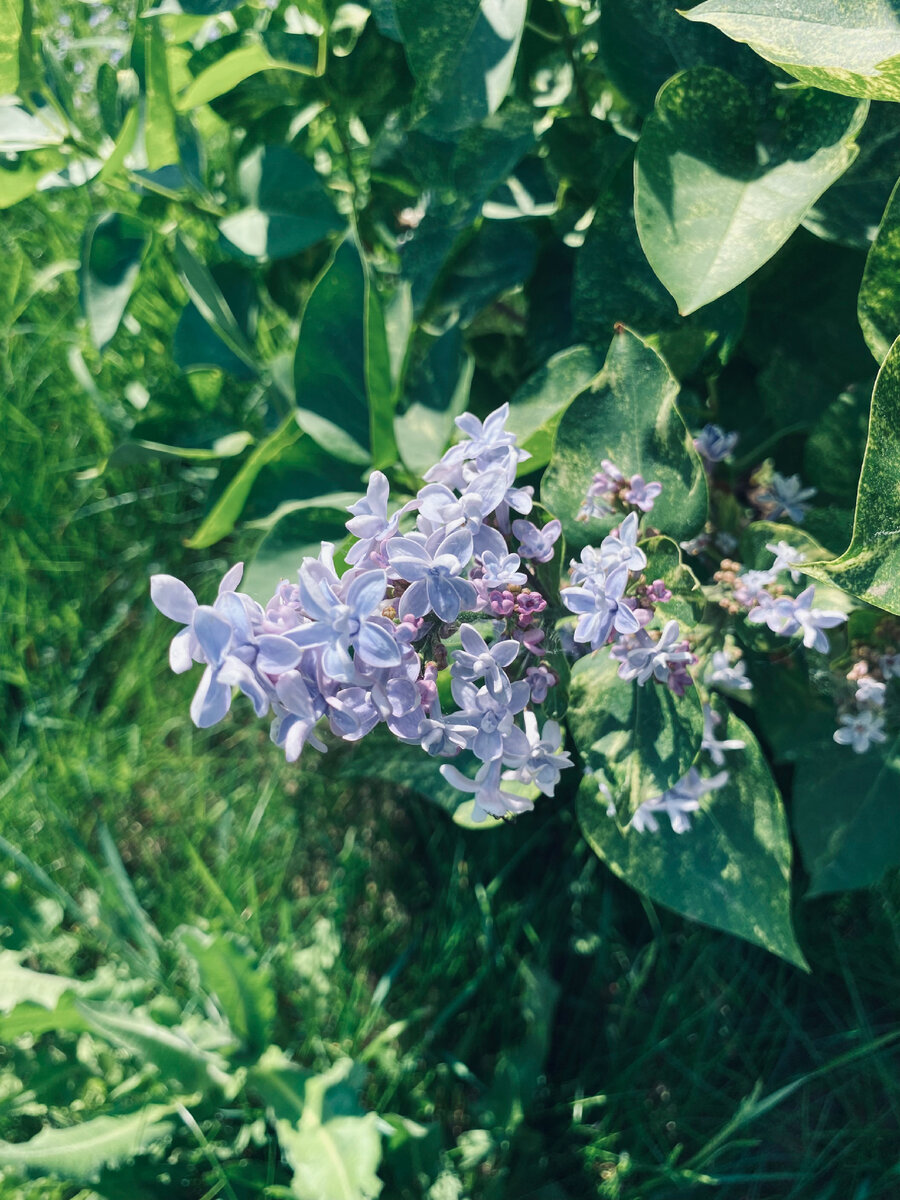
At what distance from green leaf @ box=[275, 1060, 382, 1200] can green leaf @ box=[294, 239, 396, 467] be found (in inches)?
35.7

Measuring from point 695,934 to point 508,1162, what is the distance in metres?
0.46

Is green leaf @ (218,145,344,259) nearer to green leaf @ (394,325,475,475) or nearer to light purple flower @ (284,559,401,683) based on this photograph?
green leaf @ (394,325,475,475)

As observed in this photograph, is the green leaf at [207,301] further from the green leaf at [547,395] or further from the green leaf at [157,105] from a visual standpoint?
the green leaf at [547,395]

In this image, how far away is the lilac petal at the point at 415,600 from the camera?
0.79 metres

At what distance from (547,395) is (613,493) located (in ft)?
0.79

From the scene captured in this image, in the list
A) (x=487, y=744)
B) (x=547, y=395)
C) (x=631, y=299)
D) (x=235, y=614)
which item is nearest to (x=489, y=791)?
(x=487, y=744)

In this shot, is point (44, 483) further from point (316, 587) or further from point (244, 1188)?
point (316, 587)

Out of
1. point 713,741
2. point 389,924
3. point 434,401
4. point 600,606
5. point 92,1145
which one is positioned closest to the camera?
point 600,606

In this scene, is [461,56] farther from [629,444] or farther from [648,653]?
[648,653]

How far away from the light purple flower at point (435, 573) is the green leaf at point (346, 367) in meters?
0.42

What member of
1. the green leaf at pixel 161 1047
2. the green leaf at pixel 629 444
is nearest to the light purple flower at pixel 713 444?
the green leaf at pixel 629 444

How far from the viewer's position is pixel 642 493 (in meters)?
0.98

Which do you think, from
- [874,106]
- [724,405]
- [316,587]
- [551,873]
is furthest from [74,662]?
[874,106]

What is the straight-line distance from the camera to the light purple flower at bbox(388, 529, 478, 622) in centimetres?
77
